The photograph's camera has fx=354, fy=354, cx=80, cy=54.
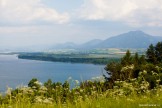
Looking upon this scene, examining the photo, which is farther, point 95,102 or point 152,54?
point 152,54

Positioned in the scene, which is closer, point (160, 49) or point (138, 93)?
point (138, 93)

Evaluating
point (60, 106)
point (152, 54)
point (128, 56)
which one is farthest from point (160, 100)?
point (152, 54)

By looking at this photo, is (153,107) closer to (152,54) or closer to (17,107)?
(17,107)

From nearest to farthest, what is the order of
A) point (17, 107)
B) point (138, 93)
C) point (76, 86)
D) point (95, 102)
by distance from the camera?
point (17, 107) → point (95, 102) → point (76, 86) → point (138, 93)

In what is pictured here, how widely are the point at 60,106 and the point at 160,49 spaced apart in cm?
5651

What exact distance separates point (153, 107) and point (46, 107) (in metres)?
1.80

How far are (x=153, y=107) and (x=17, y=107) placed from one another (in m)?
2.26

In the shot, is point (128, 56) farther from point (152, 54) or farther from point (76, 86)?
point (76, 86)

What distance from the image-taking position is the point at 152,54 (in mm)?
59125

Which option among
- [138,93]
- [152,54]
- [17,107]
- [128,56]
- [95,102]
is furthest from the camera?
[152,54]

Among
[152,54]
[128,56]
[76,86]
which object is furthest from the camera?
[152,54]

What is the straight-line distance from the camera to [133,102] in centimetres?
654

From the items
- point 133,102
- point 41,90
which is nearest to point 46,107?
point 41,90

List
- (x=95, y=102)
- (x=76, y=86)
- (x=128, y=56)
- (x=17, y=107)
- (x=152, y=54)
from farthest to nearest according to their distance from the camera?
(x=152, y=54), (x=128, y=56), (x=76, y=86), (x=95, y=102), (x=17, y=107)
